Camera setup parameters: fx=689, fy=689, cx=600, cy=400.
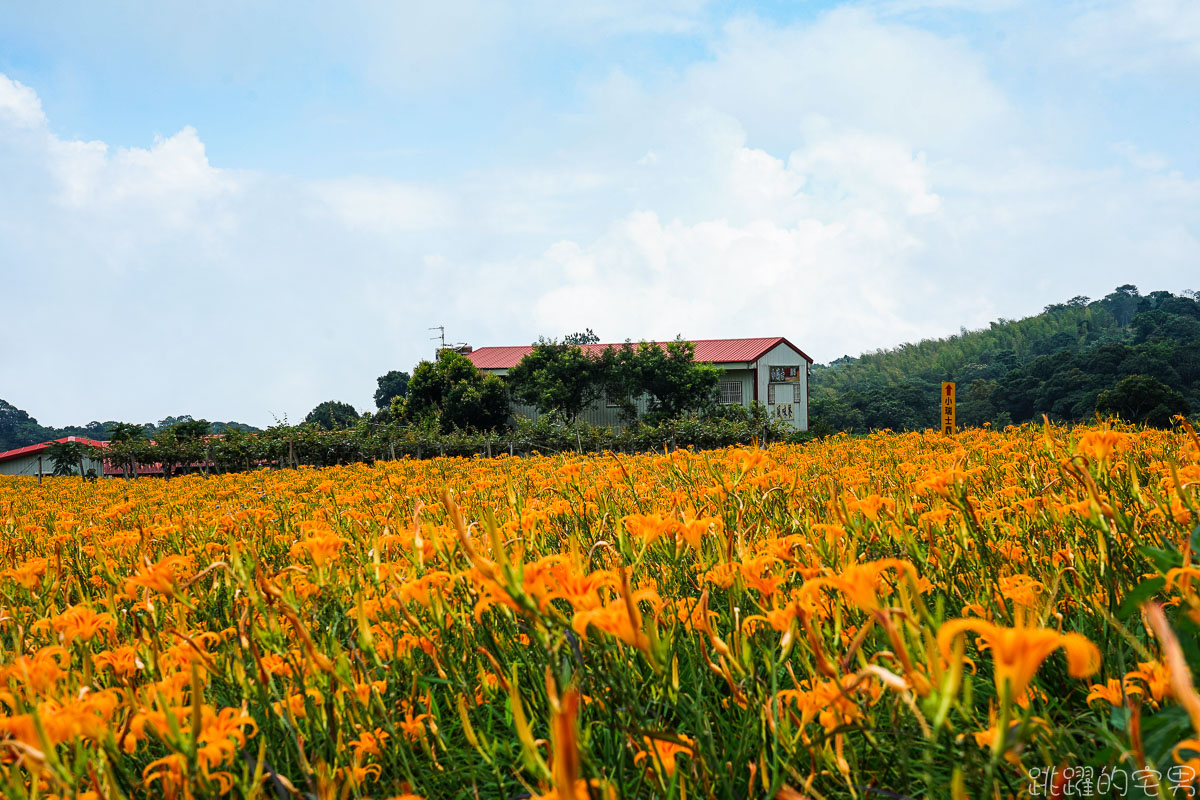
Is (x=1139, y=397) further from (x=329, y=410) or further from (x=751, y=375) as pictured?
(x=329, y=410)

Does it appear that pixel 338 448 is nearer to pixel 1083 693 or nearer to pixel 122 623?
pixel 122 623

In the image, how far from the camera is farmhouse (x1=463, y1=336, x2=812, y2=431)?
25.6m

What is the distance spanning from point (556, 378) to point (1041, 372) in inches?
1019

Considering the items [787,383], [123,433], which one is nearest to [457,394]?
[123,433]

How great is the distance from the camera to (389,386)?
50.8m

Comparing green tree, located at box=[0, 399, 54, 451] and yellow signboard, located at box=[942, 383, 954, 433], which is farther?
green tree, located at box=[0, 399, 54, 451]

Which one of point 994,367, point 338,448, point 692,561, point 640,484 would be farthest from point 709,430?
point 994,367

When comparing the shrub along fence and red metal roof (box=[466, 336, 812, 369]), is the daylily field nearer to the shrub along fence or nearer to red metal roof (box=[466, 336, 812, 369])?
the shrub along fence

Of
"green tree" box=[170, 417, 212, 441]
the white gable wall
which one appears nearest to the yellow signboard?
"green tree" box=[170, 417, 212, 441]

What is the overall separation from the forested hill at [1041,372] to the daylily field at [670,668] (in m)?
13.9

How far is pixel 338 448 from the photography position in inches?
563

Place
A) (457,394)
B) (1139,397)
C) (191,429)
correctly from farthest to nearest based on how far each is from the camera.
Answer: (457,394), (1139,397), (191,429)

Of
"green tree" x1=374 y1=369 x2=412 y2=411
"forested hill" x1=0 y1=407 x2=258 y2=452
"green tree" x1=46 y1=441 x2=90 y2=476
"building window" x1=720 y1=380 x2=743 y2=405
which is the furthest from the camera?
"forested hill" x1=0 y1=407 x2=258 y2=452

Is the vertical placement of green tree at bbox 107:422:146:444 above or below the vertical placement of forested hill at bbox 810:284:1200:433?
below
